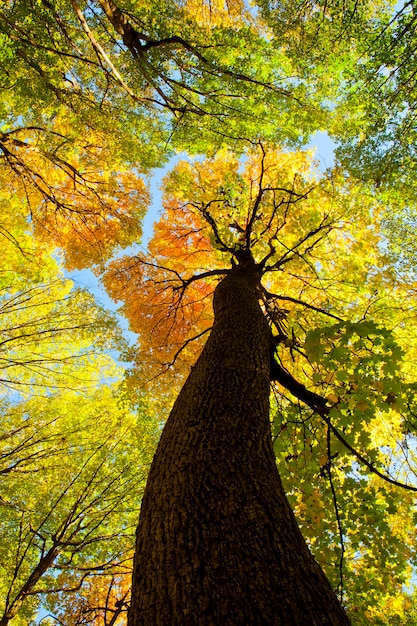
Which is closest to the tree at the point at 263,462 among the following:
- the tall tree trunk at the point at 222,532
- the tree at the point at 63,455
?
the tall tree trunk at the point at 222,532

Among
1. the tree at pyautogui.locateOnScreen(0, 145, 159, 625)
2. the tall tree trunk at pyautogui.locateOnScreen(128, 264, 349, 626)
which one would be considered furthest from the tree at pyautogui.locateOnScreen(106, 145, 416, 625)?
the tree at pyautogui.locateOnScreen(0, 145, 159, 625)

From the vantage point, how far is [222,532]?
1322 millimetres

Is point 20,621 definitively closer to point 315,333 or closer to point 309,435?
point 309,435

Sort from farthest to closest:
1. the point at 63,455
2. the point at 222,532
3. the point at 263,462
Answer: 1. the point at 63,455
2. the point at 263,462
3. the point at 222,532

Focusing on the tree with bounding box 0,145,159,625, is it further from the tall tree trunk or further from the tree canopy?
the tall tree trunk

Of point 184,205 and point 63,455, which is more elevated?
point 184,205

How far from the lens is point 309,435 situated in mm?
3605

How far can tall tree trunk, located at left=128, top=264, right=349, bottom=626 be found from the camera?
3.62ft

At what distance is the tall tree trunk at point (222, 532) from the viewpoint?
110 centimetres

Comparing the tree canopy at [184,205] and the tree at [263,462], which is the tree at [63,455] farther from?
the tree at [263,462]

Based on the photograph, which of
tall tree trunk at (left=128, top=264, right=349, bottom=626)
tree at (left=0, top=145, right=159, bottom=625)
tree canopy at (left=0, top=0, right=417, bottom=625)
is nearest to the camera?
tall tree trunk at (left=128, top=264, right=349, bottom=626)

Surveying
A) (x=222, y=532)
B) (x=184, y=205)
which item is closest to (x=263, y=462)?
(x=222, y=532)

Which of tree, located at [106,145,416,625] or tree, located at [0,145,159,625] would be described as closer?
tree, located at [106,145,416,625]

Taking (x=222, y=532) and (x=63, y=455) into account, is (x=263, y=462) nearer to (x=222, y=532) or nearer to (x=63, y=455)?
(x=222, y=532)
